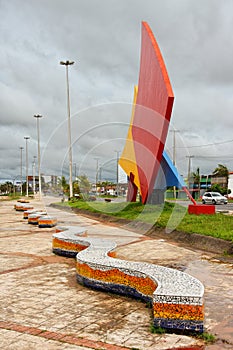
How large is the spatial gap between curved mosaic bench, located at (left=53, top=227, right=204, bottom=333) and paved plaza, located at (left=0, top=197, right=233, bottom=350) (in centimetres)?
12


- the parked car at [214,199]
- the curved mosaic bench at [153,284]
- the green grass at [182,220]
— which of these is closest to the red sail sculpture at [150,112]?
the green grass at [182,220]

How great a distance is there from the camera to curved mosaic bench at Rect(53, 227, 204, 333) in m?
3.63

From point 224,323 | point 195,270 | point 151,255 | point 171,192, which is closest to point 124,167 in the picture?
point 151,255

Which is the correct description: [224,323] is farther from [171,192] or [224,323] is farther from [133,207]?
[171,192]

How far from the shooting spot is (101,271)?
5.23m

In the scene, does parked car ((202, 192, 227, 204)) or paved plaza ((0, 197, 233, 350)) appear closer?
paved plaza ((0, 197, 233, 350))

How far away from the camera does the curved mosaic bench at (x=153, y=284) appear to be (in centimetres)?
363

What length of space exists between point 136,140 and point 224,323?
12077 millimetres

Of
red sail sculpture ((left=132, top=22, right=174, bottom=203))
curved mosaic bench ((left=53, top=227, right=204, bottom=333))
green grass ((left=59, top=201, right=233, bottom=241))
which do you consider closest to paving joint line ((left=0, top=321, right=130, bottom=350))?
curved mosaic bench ((left=53, top=227, right=204, bottom=333))

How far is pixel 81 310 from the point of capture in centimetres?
440

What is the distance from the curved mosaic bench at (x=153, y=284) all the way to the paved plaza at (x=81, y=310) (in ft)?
0.41

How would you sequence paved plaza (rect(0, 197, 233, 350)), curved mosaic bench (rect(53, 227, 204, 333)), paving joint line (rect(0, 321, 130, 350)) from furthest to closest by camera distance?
curved mosaic bench (rect(53, 227, 204, 333)), paved plaza (rect(0, 197, 233, 350)), paving joint line (rect(0, 321, 130, 350))

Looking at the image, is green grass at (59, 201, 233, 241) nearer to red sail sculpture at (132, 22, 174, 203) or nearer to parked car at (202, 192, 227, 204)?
red sail sculpture at (132, 22, 174, 203)

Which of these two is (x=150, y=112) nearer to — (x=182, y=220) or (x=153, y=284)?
(x=182, y=220)
